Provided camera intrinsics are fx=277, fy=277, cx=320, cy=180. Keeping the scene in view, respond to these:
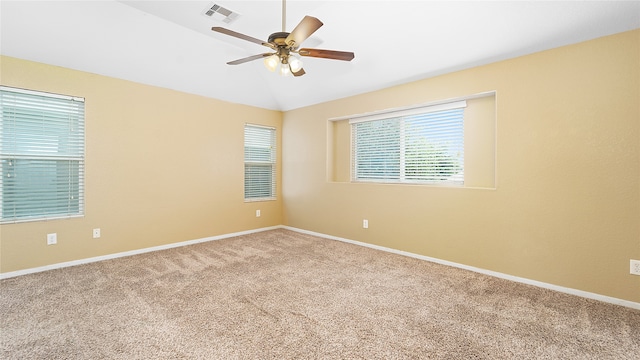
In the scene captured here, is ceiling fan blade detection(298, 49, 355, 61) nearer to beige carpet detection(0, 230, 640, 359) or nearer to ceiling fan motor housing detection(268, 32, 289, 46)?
ceiling fan motor housing detection(268, 32, 289, 46)

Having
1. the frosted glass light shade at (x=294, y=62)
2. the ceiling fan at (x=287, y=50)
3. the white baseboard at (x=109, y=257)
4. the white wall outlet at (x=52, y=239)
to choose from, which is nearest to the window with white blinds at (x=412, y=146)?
the ceiling fan at (x=287, y=50)

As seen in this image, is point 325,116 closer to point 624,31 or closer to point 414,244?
point 414,244

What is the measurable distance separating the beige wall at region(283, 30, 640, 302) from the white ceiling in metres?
0.24

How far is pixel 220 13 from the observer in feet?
10.0

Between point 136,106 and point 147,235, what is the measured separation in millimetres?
1807

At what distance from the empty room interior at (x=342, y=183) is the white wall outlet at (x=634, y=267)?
0.15 feet

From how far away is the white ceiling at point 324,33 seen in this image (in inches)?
99.3

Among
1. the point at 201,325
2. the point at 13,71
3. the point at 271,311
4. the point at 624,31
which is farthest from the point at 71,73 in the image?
the point at 624,31

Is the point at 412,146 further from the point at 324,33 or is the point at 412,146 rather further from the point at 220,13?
the point at 220,13

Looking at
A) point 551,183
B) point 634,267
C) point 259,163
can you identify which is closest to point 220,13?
point 259,163

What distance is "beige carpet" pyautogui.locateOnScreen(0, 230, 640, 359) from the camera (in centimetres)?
178

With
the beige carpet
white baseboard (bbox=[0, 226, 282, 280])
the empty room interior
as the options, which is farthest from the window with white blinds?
white baseboard (bbox=[0, 226, 282, 280])

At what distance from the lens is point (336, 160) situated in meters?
4.95

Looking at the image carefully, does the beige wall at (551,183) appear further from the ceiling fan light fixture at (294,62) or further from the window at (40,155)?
the window at (40,155)
